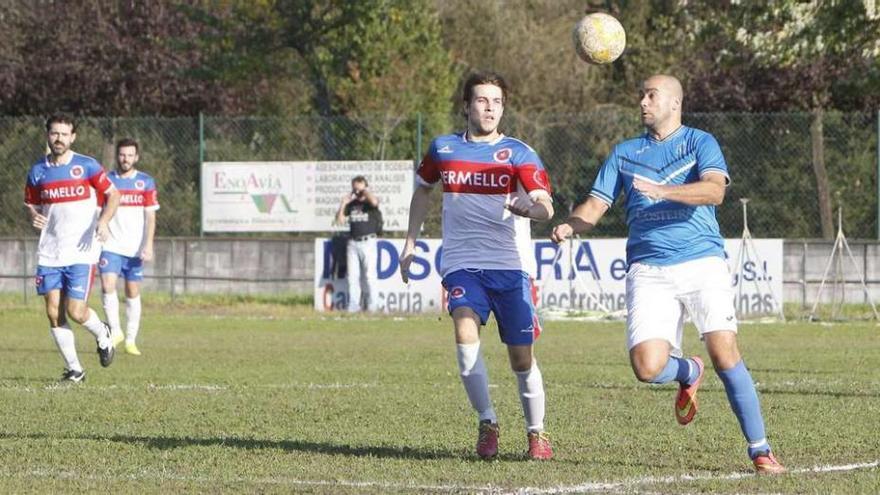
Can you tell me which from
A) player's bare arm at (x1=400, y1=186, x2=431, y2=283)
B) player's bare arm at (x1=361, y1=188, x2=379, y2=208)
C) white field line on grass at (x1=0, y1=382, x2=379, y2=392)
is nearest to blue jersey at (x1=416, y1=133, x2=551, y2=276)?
player's bare arm at (x1=400, y1=186, x2=431, y2=283)

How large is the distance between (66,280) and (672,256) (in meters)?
7.37

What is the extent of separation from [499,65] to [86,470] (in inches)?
1279

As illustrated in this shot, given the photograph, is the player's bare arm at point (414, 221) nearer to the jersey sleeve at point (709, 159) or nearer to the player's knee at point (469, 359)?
the player's knee at point (469, 359)

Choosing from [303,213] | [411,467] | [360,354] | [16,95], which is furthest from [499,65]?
[411,467]

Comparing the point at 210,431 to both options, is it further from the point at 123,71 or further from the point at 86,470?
the point at 123,71

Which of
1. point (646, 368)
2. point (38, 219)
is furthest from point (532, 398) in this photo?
point (38, 219)

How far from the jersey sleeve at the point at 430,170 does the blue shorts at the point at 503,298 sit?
0.55 metres

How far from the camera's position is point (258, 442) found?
31.0 feet

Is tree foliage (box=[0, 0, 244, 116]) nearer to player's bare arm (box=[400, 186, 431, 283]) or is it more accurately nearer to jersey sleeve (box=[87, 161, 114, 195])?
jersey sleeve (box=[87, 161, 114, 195])

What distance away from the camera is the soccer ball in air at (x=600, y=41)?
10.5 meters

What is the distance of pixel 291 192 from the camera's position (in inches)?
1029

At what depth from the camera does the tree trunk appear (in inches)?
963

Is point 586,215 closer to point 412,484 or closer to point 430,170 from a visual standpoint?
point 430,170

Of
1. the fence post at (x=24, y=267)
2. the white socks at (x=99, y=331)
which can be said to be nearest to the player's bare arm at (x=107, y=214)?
the white socks at (x=99, y=331)
